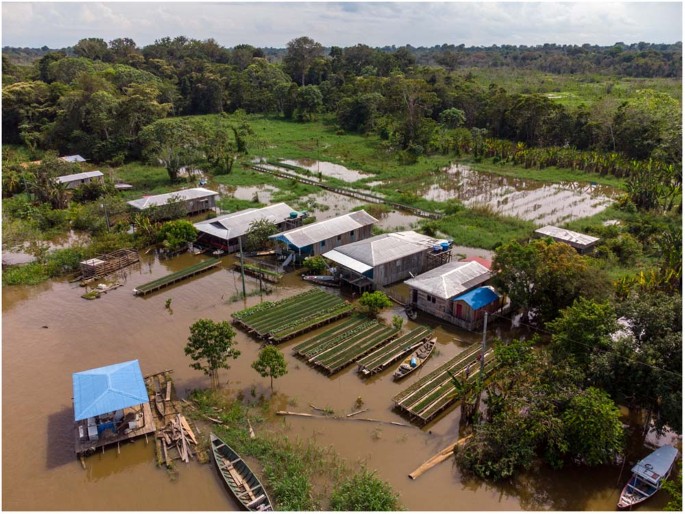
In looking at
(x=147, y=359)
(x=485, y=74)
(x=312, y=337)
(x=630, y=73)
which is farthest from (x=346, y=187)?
(x=630, y=73)

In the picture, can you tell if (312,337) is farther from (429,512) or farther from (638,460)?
(638,460)

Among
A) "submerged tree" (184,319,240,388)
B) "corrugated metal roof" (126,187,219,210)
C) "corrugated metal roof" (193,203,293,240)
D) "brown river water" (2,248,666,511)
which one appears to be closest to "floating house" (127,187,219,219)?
"corrugated metal roof" (126,187,219,210)

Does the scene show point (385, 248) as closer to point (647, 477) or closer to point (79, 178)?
point (647, 477)

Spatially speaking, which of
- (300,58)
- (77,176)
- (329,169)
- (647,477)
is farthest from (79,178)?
(300,58)

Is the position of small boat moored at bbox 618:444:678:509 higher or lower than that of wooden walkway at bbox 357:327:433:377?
lower

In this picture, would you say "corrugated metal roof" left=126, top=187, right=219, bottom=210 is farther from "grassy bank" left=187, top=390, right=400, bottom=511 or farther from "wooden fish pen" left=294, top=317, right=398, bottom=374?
"grassy bank" left=187, top=390, right=400, bottom=511

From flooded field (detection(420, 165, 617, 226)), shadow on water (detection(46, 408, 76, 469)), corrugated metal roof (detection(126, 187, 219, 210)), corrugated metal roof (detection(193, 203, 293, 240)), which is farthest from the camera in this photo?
flooded field (detection(420, 165, 617, 226))

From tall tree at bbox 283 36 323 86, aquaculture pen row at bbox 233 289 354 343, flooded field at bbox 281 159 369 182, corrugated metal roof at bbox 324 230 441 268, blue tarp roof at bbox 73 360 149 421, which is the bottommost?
aquaculture pen row at bbox 233 289 354 343
